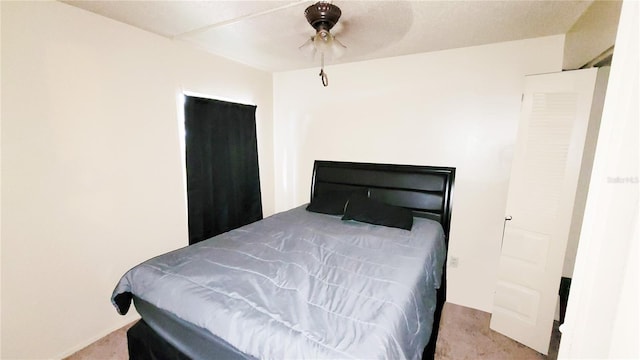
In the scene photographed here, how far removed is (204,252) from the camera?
1.84 m

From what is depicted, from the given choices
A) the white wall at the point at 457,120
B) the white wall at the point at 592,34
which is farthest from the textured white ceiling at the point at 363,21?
the white wall at the point at 457,120

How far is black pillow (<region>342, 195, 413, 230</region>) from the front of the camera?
2.48 metres

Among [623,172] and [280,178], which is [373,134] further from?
[623,172]

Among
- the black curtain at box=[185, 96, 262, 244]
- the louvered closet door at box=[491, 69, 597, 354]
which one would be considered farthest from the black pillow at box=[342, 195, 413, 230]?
the black curtain at box=[185, 96, 262, 244]

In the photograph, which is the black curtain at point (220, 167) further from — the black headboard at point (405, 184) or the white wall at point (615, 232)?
the white wall at point (615, 232)

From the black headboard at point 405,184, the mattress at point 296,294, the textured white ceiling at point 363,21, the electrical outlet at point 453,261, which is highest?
the textured white ceiling at point 363,21

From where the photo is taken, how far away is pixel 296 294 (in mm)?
1398

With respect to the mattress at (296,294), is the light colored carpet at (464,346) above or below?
below

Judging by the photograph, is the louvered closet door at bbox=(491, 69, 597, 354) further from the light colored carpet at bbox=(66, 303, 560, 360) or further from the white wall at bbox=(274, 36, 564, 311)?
the white wall at bbox=(274, 36, 564, 311)

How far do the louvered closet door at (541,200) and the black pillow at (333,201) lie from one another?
4.78 feet

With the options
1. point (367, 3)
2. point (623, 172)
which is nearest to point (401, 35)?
point (367, 3)

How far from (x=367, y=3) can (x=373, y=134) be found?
1.49 meters

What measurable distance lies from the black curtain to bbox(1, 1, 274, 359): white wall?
0.54ft

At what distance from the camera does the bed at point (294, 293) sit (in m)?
1.13
